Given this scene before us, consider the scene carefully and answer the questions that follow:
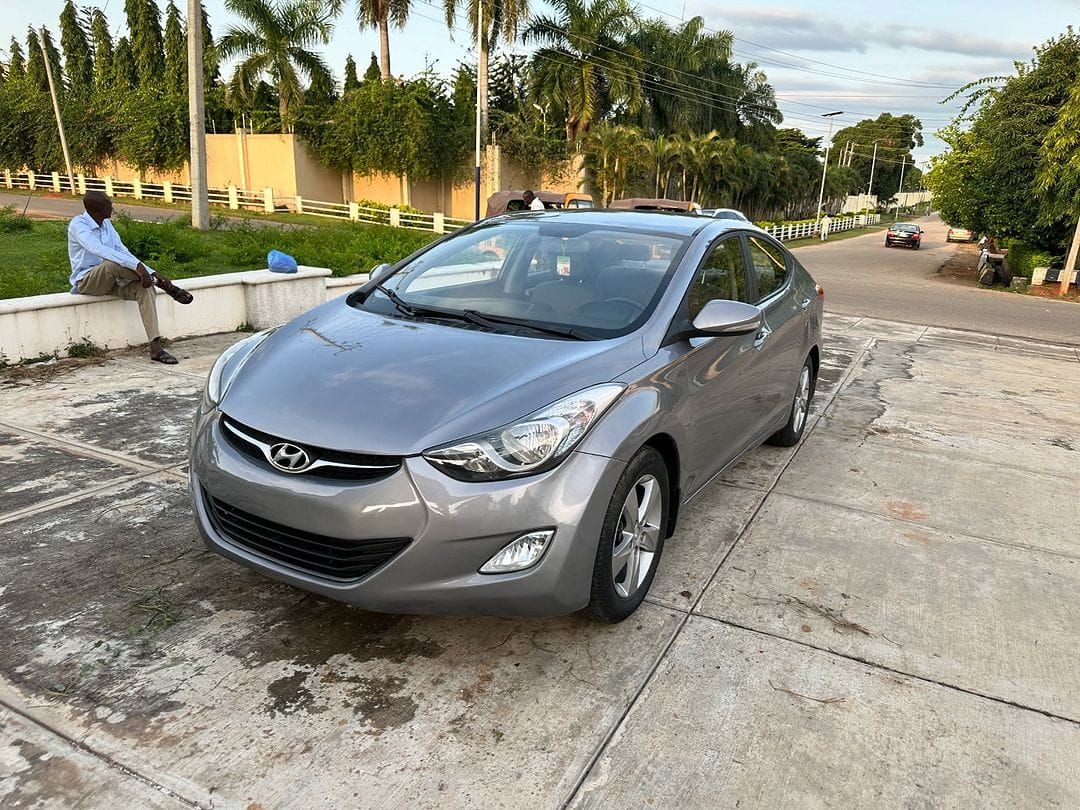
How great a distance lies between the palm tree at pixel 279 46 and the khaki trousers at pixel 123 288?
27.4 m

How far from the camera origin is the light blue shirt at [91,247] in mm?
6352

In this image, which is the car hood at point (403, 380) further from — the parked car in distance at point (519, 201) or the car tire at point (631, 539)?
the parked car in distance at point (519, 201)

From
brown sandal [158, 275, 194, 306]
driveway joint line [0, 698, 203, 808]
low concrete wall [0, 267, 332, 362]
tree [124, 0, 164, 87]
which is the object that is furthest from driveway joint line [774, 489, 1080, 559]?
tree [124, 0, 164, 87]

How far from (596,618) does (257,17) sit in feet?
107

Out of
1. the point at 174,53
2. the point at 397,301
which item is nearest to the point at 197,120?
the point at 397,301

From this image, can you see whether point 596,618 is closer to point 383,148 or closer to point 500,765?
point 500,765

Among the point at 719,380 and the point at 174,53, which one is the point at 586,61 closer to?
the point at 174,53

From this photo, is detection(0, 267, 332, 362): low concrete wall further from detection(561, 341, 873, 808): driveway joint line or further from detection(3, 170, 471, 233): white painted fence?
detection(3, 170, 471, 233): white painted fence

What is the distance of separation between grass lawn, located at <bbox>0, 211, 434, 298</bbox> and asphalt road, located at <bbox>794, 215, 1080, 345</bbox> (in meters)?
8.10

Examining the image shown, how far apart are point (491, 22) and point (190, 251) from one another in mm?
20178

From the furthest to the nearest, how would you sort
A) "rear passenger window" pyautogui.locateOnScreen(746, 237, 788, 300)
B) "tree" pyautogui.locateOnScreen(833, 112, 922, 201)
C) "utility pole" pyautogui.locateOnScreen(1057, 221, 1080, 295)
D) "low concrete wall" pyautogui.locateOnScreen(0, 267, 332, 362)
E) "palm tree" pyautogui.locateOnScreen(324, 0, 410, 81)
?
"tree" pyautogui.locateOnScreen(833, 112, 922, 201)
"palm tree" pyautogui.locateOnScreen(324, 0, 410, 81)
"utility pole" pyautogui.locateOnScreen(1057, 221, 1080, 295)
"low concrete wall" pyautogui.locateOnScreen(0, 267, 332, 362)
"rear passenger window" pyautogui.locateOnScreen(746, 237, 788, 300)

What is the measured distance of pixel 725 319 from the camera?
3455mm

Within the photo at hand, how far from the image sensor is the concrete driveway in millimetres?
2396

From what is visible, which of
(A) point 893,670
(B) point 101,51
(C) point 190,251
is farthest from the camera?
(B) point 101,51
